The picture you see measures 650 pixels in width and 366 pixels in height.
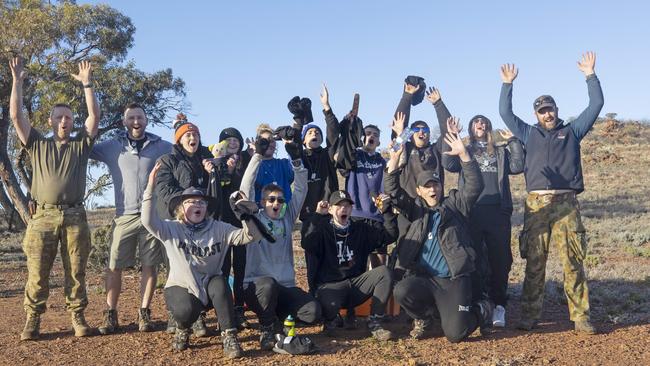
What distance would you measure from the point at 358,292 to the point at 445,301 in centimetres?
85

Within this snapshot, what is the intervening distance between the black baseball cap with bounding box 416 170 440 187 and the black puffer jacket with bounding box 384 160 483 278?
0.67 feet

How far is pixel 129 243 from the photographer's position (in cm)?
676

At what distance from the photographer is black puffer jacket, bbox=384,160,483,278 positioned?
21.5ft

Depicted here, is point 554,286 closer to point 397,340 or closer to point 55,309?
point 397,340

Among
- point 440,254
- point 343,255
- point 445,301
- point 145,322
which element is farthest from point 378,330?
point 145,322

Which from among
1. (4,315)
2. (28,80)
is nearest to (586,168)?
(28,80)

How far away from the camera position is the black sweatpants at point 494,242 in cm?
716

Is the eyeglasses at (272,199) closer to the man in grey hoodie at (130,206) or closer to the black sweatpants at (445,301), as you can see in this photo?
the man in grey hoodie at (130,206)

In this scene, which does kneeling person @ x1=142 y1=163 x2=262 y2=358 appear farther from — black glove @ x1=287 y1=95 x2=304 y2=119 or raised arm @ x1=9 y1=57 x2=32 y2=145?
black glove @ x1=287 y1=95 x2=304 y2=119

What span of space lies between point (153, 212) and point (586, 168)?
112 feet

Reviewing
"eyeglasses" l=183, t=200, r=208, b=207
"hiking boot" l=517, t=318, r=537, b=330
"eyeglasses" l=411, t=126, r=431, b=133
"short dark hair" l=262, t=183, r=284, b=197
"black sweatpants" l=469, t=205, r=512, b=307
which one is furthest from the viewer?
"eyeglasses" l=411, t=126, r=431, b=133

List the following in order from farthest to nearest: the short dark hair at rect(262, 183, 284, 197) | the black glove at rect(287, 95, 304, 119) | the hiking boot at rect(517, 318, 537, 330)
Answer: the black glove at rect(287, 95, 304, 119), the hiking boot at rect(517, 318, 537, 330), the short dark hair at rect(262, 183, 284, 197)

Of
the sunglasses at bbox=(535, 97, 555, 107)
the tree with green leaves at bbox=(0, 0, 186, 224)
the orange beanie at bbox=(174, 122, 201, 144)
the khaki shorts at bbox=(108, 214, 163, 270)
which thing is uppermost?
the tree with green leaves at bbox=(0, 0, 186, 224)

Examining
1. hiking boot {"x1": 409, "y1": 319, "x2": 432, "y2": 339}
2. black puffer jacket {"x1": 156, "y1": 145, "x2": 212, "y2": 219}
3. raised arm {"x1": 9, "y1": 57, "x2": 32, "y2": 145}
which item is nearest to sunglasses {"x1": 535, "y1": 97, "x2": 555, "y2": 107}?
hiking boot {"x1": 409, "y1": 319, "x2": 432, "y2": 339}
